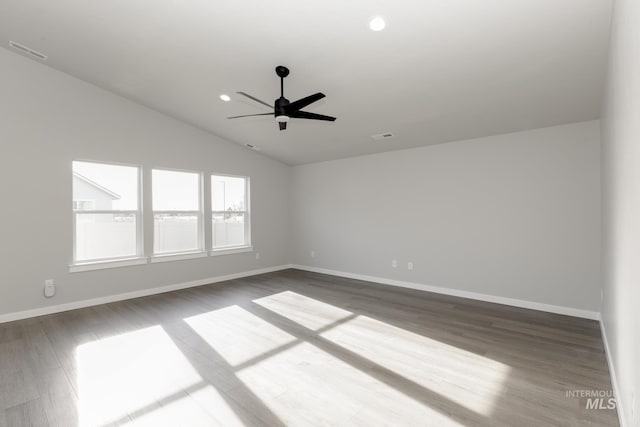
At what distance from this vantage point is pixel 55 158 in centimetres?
425

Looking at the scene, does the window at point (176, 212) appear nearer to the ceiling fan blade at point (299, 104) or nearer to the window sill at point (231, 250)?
the window sill at point (231, 250)

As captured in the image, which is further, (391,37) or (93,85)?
(93,85)

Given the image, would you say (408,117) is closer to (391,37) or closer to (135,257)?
(391,37)

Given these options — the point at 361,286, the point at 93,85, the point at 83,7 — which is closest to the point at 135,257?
the point at 93,85

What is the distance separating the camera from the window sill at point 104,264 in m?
4.40

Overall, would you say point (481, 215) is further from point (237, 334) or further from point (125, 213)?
point (125, 213)

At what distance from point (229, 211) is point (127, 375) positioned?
13.4 feet

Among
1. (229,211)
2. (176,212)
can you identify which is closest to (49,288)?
(176,212)

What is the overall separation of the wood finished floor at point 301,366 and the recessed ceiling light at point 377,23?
9.89 ft

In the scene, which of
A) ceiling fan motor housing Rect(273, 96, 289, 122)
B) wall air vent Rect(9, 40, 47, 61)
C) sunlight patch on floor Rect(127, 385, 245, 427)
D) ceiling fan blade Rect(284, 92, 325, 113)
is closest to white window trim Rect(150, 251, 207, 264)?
wall air vent Rect(9, 40, 47, 61)

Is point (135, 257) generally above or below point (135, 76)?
below

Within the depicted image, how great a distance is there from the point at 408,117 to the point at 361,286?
120 inches

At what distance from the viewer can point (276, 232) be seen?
727cm

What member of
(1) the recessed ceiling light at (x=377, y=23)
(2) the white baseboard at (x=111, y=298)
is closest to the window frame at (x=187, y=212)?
A: (2) the white baseboard at (x=111, y=298)
